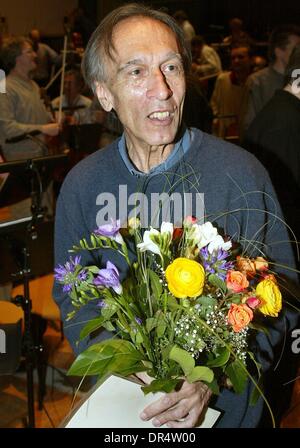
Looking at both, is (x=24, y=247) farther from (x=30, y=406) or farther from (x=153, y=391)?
(x=153, y=391)

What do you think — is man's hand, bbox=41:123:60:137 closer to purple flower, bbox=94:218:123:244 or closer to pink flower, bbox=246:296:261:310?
purple flower, bbox=94:218:123:244

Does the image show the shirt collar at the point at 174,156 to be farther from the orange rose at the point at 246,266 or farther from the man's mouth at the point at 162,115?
the orange rose at the point at 246,266

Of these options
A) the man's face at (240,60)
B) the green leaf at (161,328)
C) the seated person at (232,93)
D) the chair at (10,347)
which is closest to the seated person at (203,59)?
the seated person at (232,93)

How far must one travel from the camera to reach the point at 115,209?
1.36 metres

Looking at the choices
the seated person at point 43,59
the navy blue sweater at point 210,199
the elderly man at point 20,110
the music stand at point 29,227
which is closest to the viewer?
the navy blue sweater at point 210,199

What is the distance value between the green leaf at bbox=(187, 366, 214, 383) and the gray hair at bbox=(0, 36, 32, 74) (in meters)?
3.38

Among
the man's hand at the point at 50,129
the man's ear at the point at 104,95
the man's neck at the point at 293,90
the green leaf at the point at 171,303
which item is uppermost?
the man's ear at the point at 104,95

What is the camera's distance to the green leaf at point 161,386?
968 mm

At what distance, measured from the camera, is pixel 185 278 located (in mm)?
921

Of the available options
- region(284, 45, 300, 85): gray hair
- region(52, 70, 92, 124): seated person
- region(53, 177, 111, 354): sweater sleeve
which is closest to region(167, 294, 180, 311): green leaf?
region(53, 177, 111, 354): sweater sleeve

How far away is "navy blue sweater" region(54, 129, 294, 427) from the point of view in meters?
1.25

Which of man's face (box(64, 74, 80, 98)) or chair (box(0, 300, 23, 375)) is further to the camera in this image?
man's face (box(64, 74, 80, 98))

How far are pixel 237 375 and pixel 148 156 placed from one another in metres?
0.58

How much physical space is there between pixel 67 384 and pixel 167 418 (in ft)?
6.45
